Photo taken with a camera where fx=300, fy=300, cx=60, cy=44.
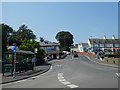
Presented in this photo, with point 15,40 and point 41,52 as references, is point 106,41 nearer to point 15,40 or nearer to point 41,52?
point 15,40

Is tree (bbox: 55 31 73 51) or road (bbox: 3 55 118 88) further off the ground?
tree (bbox: 55 31 73 51)

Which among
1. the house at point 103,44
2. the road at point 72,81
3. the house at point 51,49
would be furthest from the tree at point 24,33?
the road at point 72,81

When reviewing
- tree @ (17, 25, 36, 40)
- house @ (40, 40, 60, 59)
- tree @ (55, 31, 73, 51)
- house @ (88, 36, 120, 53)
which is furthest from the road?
house @ (88, 36, 120, 53)

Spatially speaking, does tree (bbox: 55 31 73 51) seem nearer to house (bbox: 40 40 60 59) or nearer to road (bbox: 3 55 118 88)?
house (bbox: 40 40 60 59)

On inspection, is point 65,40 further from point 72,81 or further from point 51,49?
point 72,81

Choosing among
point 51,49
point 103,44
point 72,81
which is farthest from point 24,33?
point 72,81

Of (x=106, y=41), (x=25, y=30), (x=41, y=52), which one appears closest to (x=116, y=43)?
(x=106, y=41)

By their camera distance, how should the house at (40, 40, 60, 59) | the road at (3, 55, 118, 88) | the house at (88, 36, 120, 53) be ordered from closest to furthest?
the road at (3, 55, 118, 88)
the house at (40, 40, 60, 59)
the house at (88, 36, 120, 53)

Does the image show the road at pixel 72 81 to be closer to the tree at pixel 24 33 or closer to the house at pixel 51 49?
the house at pixel 51 49

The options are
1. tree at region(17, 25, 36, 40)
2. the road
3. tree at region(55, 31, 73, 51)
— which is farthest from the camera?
tree at region(55, 31, 73, 51)

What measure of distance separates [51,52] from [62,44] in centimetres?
4756

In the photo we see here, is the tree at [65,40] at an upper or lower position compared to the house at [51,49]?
upper

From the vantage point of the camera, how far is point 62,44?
171000 mm

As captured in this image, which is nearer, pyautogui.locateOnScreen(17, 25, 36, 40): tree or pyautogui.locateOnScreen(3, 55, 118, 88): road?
pyautogui.locateOnScreen(3, 55, 118, 88): road
